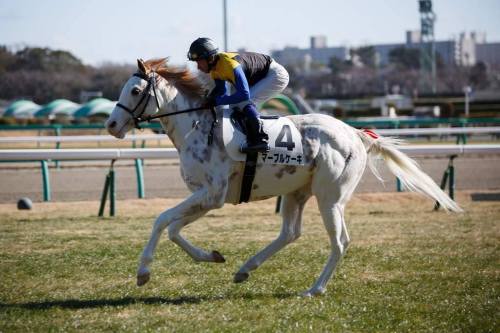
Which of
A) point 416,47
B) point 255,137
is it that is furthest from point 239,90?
point 416,47

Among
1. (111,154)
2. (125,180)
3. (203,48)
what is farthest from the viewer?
(125,180)

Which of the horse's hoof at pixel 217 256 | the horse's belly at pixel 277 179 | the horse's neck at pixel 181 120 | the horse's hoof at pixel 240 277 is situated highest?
the horse's neck at pixel 181 120

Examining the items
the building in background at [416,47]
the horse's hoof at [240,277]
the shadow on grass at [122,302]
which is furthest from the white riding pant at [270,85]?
the building in background at [416,47]

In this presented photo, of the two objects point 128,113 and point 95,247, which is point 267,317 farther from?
point 95,247

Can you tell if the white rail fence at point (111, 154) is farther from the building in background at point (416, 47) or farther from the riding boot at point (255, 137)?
the building in background at point (416, 47)

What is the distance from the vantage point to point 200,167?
7.58 metres

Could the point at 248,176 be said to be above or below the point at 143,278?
above

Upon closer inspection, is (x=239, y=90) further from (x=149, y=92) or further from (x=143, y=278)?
(x=143, y=278)

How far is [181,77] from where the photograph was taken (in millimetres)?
8086

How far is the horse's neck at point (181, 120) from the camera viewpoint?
7.75m

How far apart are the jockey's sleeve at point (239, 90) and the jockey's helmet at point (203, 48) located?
0.95ft

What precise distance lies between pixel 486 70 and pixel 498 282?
10608 centimetres

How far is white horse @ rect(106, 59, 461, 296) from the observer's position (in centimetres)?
755

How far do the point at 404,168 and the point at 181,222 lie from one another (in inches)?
115
